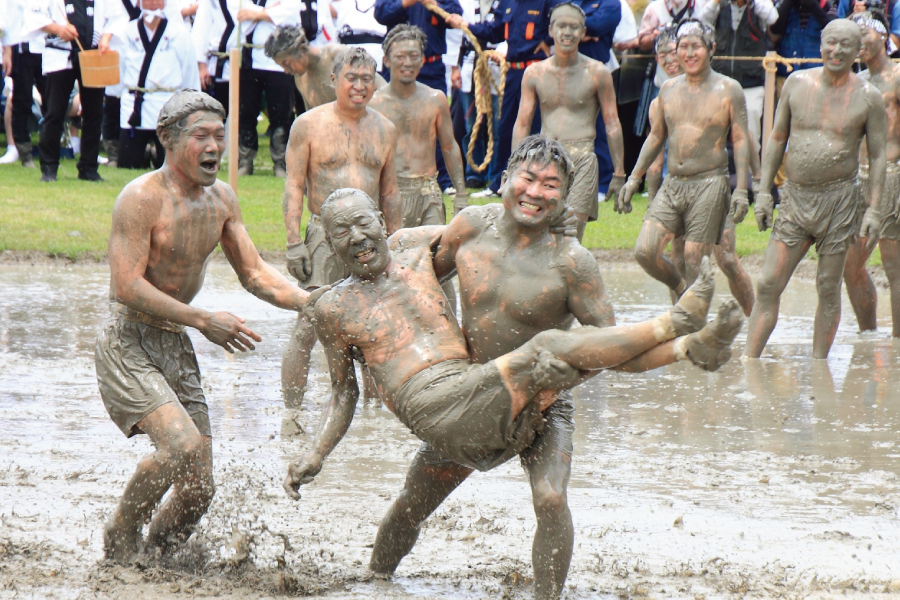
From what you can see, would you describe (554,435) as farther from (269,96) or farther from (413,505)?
(269,96)

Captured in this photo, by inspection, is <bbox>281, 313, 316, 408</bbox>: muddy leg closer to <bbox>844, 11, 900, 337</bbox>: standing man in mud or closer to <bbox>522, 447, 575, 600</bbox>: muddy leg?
<bbox>522, 447, 575, 600</bbox>: muddy leg

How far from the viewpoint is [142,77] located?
14391mm

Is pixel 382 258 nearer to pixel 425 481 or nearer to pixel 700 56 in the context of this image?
pixel 425 481

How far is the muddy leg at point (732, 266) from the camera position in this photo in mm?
8211

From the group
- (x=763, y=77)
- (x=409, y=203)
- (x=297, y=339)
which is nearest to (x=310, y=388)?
(x=297, y=339)

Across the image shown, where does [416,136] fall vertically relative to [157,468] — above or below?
above

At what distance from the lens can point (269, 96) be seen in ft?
47.9

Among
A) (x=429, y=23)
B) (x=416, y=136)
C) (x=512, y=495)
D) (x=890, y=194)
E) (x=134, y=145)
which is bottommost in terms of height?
(x=512, y=495)

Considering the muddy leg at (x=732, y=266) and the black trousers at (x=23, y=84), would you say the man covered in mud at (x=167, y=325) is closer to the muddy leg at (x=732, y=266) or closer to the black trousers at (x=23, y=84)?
the muddy leg at (x=732, y=266)

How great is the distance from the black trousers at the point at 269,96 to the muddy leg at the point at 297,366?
8.68 m

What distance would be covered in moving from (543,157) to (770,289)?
390 cm

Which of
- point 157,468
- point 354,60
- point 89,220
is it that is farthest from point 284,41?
point 89,220

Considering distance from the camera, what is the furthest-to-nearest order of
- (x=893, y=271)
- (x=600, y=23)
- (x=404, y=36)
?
(x=600, y=23), (x=893, y=271), (x=404, y=36)

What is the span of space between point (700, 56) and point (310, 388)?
3463mm
